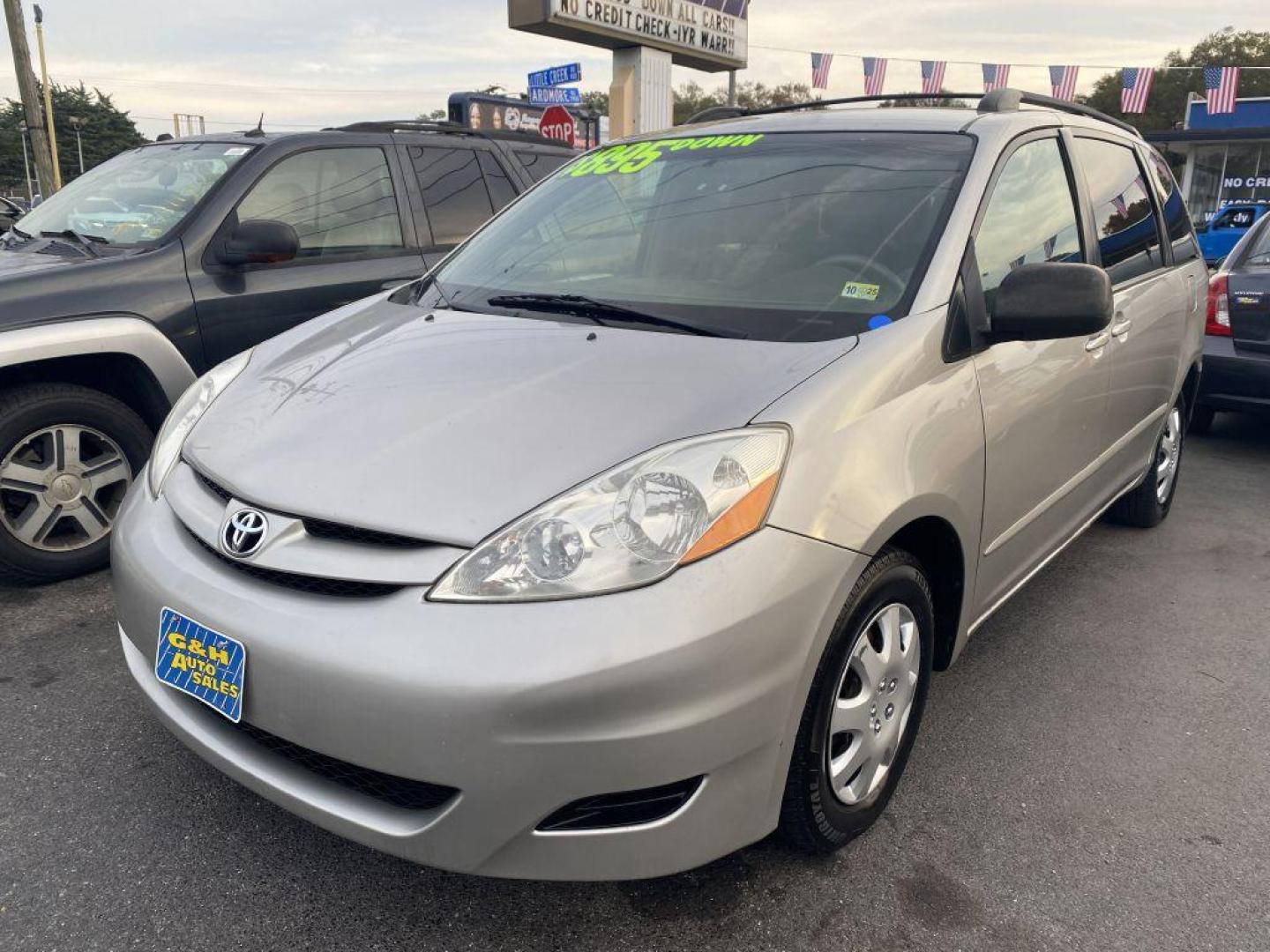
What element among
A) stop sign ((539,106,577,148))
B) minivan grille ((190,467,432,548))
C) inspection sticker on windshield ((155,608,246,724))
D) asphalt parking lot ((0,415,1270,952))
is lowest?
asphalt parking lot ((0,415,1270,952))

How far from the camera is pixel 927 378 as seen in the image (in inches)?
86.0

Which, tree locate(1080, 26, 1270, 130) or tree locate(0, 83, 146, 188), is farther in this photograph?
tree locate(0, 83, 146, 188)

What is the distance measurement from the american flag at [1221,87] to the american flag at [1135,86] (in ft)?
10.7

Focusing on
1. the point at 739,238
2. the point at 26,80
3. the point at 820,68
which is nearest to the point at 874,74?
the point at 820,68

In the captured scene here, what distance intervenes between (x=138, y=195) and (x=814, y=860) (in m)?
3.91

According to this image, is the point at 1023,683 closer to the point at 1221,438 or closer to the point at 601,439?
the point at 601,439

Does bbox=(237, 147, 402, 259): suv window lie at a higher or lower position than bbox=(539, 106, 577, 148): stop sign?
lower

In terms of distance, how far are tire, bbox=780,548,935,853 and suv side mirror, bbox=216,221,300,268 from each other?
2.89 metres

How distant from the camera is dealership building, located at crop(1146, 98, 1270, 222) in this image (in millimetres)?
31594

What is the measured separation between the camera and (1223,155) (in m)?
32.8

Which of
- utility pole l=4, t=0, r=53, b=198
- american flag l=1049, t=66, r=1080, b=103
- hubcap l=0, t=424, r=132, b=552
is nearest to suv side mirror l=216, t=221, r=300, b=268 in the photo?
hubcap l=0, t=424, r=132, b=552

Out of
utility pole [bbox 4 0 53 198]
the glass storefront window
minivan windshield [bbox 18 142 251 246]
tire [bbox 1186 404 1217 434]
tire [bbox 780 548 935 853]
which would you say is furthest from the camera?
the glass storefront window

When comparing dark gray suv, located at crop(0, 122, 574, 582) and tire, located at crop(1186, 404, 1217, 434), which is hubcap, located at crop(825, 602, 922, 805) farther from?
tire, located at crop(1186, 404, 1217, 434)

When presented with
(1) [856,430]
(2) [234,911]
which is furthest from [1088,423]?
(2) [234,911]
